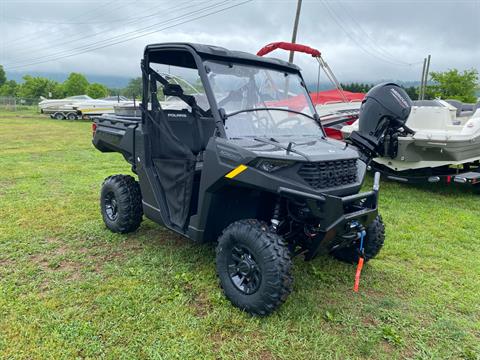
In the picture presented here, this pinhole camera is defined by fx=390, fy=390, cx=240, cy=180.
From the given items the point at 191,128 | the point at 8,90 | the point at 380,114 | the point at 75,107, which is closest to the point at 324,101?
the point at 380,114

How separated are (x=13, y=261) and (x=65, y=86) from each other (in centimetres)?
5534

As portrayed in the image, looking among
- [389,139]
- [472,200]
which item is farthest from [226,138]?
[472,200]

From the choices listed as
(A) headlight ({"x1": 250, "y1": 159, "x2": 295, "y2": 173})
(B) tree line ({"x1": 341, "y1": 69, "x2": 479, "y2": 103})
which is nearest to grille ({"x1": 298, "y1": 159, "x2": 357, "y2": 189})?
(A) headlight ({"x1": 250, "y1": 159, "x2": 295, "y2": 173})

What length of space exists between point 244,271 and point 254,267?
0.10 meters

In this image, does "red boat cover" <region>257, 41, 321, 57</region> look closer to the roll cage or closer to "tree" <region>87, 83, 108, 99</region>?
the roll cage

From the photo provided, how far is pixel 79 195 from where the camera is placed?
243 inches

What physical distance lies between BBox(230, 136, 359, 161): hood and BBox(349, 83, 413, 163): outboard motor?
5.10 ft

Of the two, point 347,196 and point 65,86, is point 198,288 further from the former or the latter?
point 65,86

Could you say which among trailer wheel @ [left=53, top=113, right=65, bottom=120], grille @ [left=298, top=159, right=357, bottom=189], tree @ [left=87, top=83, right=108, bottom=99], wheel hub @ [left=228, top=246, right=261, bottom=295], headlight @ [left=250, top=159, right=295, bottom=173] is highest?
tree @ [left=87, top=83, right=108, bottom=99]

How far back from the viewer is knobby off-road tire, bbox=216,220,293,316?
2771mm

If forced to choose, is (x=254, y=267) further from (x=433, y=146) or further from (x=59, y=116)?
(x=59, y=116)

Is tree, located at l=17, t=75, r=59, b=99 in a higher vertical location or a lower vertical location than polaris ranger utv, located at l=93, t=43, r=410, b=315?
higher

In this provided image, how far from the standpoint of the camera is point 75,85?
172ft

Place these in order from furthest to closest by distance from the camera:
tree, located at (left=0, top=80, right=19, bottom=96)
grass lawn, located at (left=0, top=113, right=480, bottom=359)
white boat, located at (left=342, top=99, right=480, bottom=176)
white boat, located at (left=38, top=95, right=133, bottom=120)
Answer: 1. tree, located at (left=0, top=80, right=19, bottom=96)
2. white boat, located at (left=38, top=95, right=133, bottom=120)
3. white boat, located at (left=342, top=99, right=480, bottom=176)
4. grass lawn, located at (left=0, top=113, right=480, bottom=359)
